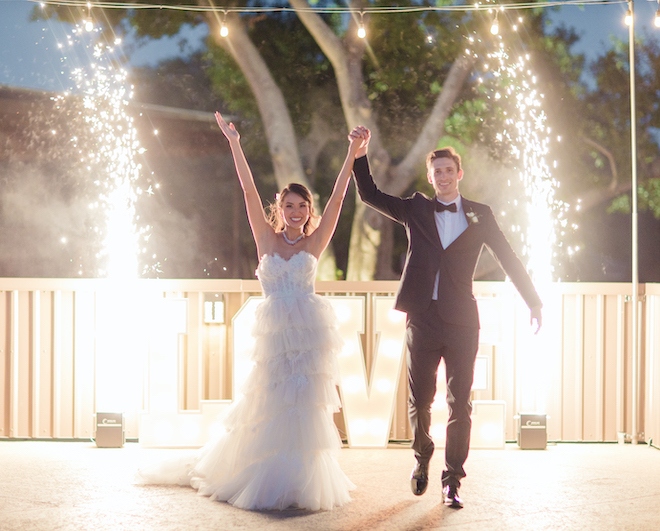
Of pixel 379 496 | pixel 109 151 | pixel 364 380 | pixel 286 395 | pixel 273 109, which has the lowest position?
pixel 379 496

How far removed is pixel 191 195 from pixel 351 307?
9.28 feet

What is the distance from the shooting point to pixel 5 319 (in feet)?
13.5

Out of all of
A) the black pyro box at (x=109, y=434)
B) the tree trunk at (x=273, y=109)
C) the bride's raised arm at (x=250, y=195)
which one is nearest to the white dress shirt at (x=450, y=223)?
the bride's raised arm at (x=250, y=195)

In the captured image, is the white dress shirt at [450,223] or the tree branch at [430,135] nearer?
the white dress shirt at [450,223]

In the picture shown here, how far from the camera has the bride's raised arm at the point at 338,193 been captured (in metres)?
2.89

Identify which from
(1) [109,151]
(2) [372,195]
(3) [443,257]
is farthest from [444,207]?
(1) [109,151]

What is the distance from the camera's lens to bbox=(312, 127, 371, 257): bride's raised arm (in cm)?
289

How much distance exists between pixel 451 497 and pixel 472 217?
127 cm

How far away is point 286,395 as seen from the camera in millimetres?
2783

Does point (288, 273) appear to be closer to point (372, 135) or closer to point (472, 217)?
point (472, 217)

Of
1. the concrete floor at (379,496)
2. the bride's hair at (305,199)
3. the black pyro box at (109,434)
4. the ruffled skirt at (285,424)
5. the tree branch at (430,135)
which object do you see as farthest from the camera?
the tree branch at (430,135)

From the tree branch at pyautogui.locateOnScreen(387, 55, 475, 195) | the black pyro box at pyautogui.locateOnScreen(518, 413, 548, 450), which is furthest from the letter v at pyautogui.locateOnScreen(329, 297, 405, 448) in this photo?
the tree branch at pyautogui.locateOnScreen(387, 55, 475, 195)

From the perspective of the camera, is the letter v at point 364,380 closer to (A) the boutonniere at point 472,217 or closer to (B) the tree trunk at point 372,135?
(A) the boutonniere at point 472,217

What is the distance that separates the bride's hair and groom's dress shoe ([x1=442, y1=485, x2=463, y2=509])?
1.36 meters
